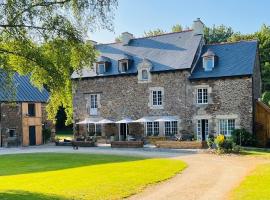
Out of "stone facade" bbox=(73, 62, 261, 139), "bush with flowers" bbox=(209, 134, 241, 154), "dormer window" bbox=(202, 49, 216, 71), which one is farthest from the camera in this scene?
"dormer window" bbox=(202, 49, 216, 71)

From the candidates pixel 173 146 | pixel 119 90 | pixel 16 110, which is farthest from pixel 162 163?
pixel 16 110

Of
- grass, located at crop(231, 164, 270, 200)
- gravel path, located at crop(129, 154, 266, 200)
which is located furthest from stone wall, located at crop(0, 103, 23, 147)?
grass, located at crop(231, 164, 270, 200)

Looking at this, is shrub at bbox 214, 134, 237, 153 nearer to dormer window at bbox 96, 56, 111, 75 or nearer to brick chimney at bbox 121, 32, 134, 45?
dormer window at bbox 96, 56, 111, 75

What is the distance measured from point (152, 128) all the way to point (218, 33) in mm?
30230

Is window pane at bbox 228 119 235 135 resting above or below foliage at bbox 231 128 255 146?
above

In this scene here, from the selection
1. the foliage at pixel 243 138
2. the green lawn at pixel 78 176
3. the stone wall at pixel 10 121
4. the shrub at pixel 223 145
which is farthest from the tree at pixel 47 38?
the stone wall at pixel 10 121

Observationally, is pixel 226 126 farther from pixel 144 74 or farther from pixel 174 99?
pixel 144 74

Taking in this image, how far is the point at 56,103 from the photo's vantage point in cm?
1811

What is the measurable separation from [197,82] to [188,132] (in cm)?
428

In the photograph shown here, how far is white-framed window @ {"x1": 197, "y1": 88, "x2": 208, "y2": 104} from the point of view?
116 ft

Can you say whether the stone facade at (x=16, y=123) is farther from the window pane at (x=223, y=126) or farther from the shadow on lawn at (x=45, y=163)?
the window pane at (x=223, y=126)

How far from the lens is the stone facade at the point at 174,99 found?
34094 millimetres

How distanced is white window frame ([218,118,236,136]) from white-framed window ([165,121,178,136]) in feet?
12.6

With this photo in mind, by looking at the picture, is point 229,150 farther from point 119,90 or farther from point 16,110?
point 16,110
